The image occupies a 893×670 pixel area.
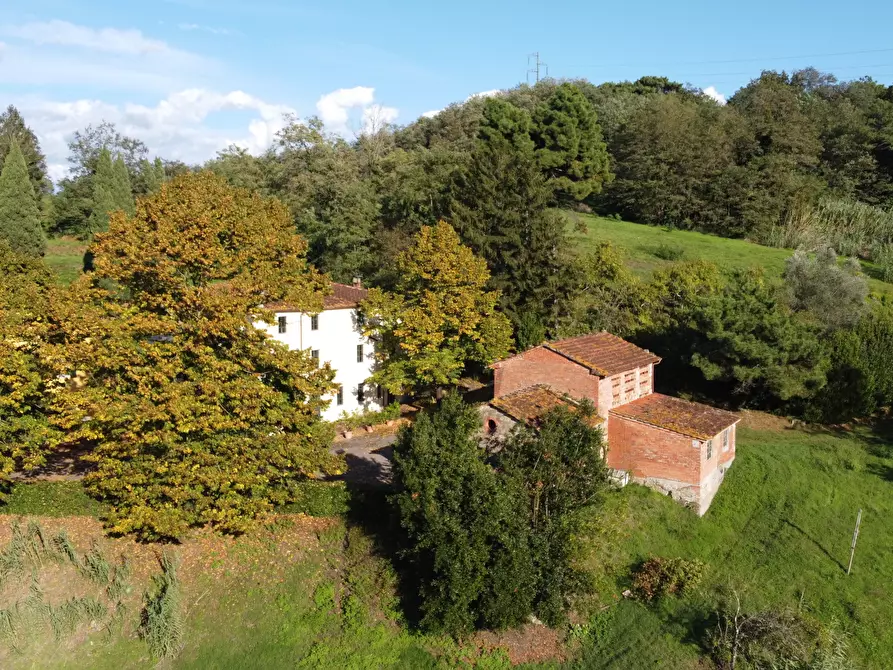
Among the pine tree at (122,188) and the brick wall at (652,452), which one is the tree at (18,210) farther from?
the brick wall at (652,452)

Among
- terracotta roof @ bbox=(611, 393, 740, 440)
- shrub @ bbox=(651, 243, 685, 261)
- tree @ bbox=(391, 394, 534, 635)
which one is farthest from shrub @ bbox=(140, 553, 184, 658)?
shrub @ bbox=(651, 243, 685, 261)

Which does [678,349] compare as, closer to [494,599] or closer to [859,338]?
[859,338]

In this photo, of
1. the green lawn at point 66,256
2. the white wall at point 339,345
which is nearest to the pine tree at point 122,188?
the green lawn at point 66,256

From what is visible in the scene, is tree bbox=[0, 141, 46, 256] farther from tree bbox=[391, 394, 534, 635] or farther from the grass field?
tree bbox=[391, 394, 534, 635]

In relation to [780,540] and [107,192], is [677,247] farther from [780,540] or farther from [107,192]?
[107,192]

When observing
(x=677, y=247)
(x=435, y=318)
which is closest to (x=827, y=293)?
(x=677, y=247)

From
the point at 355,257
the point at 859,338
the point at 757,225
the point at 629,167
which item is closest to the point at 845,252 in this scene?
the point at 757,225
